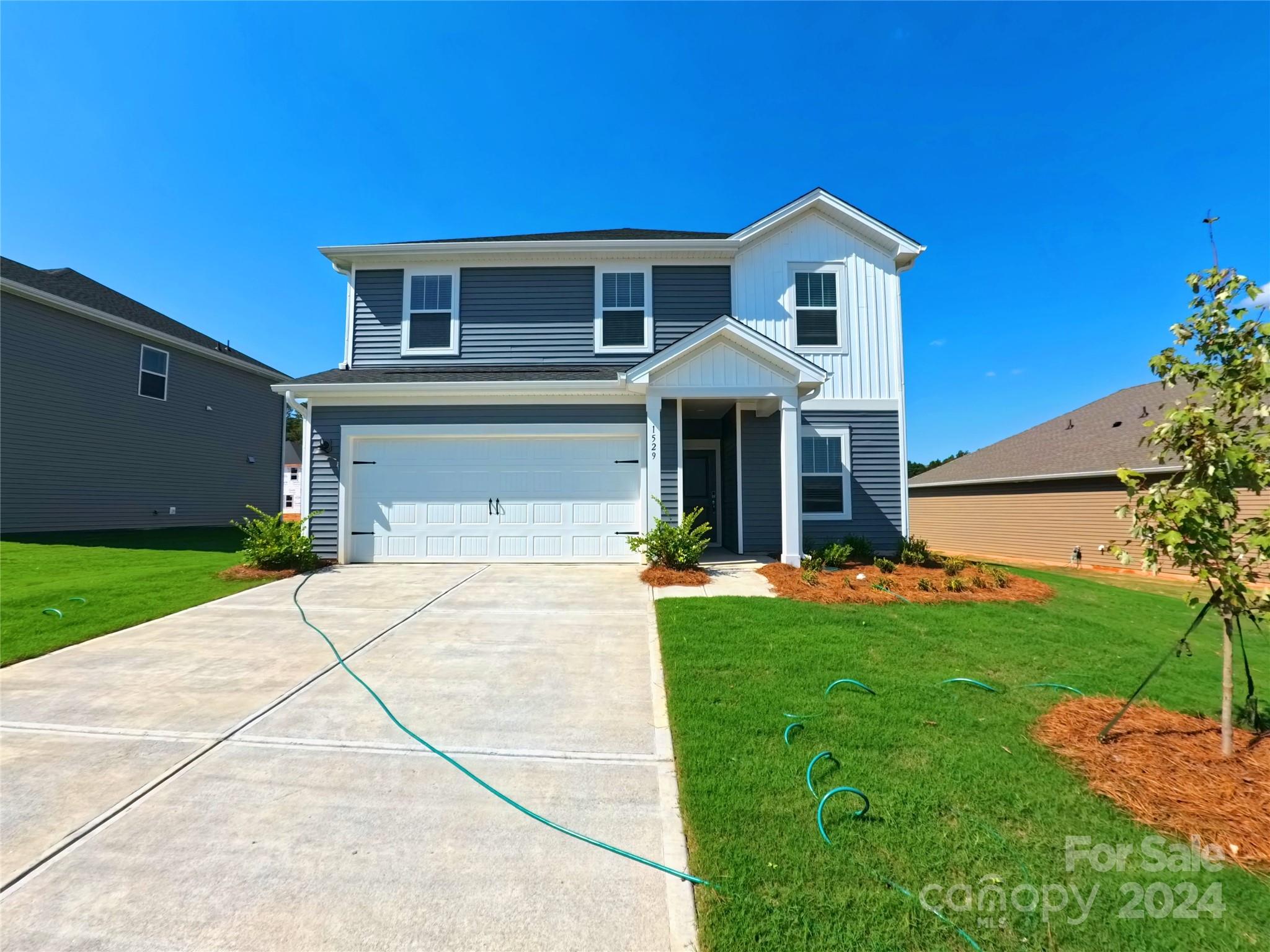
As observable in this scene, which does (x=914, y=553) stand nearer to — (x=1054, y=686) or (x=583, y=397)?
(x=1054, y=686)

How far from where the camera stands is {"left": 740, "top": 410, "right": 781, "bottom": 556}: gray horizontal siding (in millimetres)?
9727

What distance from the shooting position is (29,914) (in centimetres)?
197

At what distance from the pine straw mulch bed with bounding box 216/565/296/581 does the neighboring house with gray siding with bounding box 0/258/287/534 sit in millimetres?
7977

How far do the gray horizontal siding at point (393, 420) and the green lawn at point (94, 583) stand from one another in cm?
160

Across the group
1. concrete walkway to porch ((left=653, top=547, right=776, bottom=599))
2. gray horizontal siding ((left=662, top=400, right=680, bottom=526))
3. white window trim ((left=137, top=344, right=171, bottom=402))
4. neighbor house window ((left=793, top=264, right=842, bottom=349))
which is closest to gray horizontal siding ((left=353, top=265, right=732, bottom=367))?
neighbor house window ((left=793, top=264, right=842, bottom=349))

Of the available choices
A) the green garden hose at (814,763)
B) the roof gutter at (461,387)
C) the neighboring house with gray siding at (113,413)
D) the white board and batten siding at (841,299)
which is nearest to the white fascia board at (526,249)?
the white board and batten siding at (841,299)

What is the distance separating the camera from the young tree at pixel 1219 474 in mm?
2699

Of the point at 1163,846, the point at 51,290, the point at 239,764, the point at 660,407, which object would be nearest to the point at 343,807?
the point at 239,764

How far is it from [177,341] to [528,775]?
1758cm

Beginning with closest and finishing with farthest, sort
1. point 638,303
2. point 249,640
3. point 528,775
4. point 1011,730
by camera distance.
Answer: point 528,775
point 1011,730
point 249,640
point 638,303

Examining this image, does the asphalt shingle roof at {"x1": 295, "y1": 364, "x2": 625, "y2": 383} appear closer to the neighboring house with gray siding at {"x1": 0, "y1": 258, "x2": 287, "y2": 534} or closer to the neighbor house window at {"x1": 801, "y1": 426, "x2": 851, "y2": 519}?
the neighbor house window at {"x1": 801, "y1": 426, "x2": 851, "y2": 519}

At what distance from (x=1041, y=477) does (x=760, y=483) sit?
35.5ft

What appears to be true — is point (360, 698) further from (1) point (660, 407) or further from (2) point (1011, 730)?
(1) point (660, 407)

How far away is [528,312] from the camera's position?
1021 centimetres
